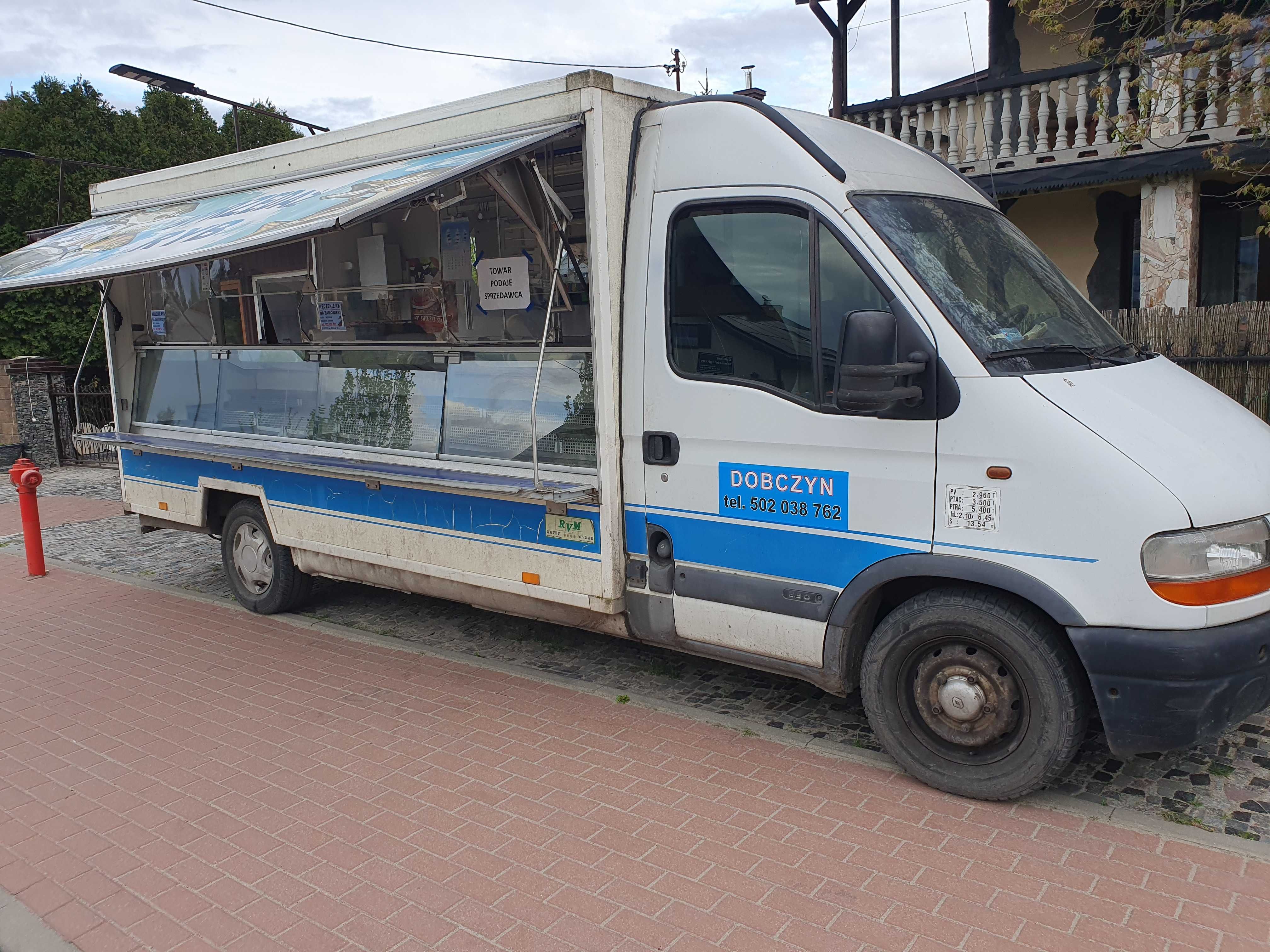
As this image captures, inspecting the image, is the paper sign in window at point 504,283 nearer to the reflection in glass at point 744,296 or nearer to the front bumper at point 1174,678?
the reflection in glass at point 744,296

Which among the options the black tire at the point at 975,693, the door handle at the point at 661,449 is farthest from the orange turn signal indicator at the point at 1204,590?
the door handle at the point at 661,449

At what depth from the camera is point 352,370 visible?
623 cm

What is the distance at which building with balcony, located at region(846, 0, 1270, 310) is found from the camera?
10258mm

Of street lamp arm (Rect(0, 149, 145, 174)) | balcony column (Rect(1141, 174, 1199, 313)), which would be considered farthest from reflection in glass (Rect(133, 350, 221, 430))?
balcony column (Rect(1141, 174, 1199, 313))

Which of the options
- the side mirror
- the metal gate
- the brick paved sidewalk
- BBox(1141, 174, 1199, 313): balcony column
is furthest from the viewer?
the metal gate

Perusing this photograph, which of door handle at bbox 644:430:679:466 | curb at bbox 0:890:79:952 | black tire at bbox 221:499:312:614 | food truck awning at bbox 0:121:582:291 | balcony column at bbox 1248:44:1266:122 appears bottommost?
curb at bbox 0:890:79:952

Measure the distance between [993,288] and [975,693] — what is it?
5.52ft

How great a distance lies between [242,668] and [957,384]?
4555 millimetres

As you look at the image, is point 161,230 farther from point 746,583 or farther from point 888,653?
point 888,653

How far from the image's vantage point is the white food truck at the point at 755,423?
3.54m

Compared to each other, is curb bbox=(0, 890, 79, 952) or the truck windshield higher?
the truck windshield

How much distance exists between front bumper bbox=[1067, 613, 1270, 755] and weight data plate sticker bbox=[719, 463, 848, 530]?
1020 mm

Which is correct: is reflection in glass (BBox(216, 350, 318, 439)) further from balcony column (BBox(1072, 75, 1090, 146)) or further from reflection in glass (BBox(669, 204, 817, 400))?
balcony column (BBox(1072, 75, 1090, 146))

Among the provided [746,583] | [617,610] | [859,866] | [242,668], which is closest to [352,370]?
[242,668]
